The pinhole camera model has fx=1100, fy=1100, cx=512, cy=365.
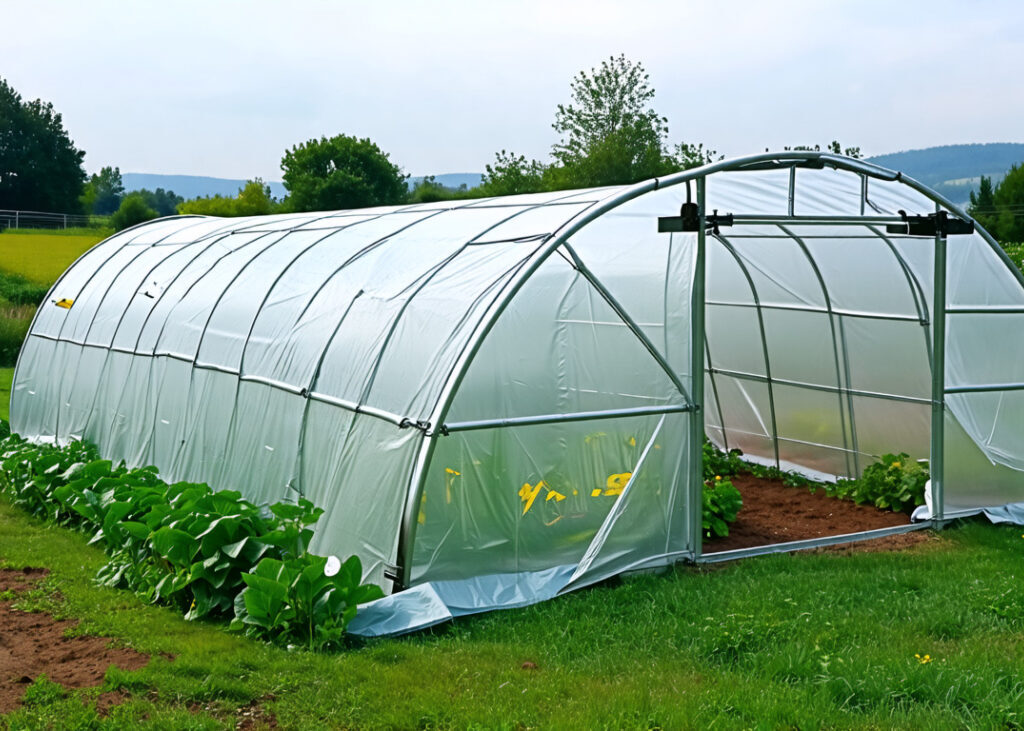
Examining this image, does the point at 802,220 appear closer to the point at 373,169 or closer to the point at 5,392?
the point at 5,392

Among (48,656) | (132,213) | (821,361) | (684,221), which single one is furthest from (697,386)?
(132,213)

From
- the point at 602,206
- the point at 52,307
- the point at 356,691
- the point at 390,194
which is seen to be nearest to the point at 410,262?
the point at 602,206

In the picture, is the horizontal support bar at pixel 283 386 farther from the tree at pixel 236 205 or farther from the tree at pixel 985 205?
the tree at pixel 985 205

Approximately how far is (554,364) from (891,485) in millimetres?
4424

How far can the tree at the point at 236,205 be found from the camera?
52.9 metres

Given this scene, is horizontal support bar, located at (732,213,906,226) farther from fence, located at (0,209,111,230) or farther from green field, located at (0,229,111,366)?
fence, located at (0,209,111,230)

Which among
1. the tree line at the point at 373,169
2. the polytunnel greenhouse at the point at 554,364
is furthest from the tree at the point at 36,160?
the polytunnel greenhouse at the point at 554,364

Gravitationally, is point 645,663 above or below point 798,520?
above

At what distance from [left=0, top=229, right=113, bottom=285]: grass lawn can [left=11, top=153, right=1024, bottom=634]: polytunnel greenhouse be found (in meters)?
24.6

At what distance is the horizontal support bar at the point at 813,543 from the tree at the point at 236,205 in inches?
1714

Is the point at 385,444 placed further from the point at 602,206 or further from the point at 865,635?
the point at 865,635

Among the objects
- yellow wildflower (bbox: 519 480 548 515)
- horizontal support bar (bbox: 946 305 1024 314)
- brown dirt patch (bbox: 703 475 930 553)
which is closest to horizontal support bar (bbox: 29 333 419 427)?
yellow wildflower (bbox: 519 480 548 515)

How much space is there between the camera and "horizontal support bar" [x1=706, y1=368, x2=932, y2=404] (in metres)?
11.8

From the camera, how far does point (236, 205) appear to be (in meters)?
58.0
